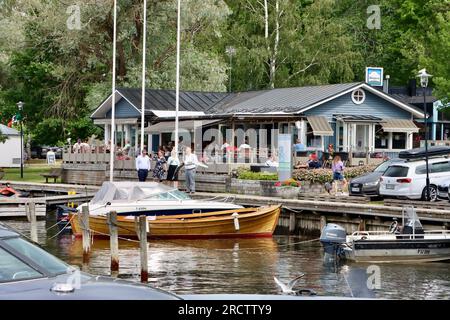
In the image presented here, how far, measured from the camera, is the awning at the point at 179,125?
52.8 metres

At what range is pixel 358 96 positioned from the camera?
5403cm

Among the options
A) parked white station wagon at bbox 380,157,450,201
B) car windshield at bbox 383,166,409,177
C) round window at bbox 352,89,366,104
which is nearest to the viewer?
parked white station wagon at bbox 380,157,450,201

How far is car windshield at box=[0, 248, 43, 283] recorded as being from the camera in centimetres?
989

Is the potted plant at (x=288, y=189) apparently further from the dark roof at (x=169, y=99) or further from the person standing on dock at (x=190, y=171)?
the dark roof at (x=169, y=99)

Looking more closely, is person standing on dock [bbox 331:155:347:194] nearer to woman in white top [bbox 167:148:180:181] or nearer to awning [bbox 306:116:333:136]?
woman in white top [bbox 167:148:180:181]

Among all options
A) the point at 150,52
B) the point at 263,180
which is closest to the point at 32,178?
the point at 150,52

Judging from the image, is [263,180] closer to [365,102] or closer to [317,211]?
[317,211]

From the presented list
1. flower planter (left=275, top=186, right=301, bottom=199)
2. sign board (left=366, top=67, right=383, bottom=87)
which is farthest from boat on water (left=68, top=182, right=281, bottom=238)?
sign board (left=366, top=67, right=383, bottom=87)

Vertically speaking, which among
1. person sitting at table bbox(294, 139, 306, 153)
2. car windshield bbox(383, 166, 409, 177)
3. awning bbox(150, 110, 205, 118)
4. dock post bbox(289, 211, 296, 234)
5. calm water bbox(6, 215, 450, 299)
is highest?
awning bbox(150, 110, 205, 118)

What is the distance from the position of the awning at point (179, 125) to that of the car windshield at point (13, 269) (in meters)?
41.7

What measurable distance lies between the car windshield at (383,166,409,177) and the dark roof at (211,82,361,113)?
15.5m

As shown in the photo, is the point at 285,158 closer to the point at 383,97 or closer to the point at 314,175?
the point at 314,175

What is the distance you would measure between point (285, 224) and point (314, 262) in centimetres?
867

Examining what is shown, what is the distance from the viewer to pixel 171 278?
24.6 meters
